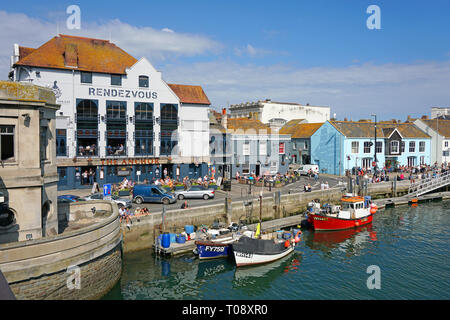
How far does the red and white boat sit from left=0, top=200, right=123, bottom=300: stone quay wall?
19970 mm

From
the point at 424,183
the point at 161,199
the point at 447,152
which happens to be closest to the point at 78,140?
the point at 161,199

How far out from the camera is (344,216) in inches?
1396

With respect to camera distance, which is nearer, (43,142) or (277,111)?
(43,142)

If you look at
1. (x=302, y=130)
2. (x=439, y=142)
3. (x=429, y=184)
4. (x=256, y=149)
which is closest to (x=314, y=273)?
(x=256, y=149)

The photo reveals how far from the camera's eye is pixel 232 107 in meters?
89.8

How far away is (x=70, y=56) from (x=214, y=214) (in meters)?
23.2

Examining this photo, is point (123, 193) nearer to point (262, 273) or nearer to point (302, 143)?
point (262, 273)

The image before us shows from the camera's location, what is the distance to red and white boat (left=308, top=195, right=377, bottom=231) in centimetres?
3453

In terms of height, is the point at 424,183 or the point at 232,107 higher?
the point at 232,107

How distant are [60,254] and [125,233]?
31.6ft

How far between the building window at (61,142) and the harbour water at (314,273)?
57.6 feet

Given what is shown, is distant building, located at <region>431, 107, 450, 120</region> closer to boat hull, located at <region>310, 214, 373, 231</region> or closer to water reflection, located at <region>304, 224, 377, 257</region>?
water reflection, located at <region>304, 224, 377, 257</region>
